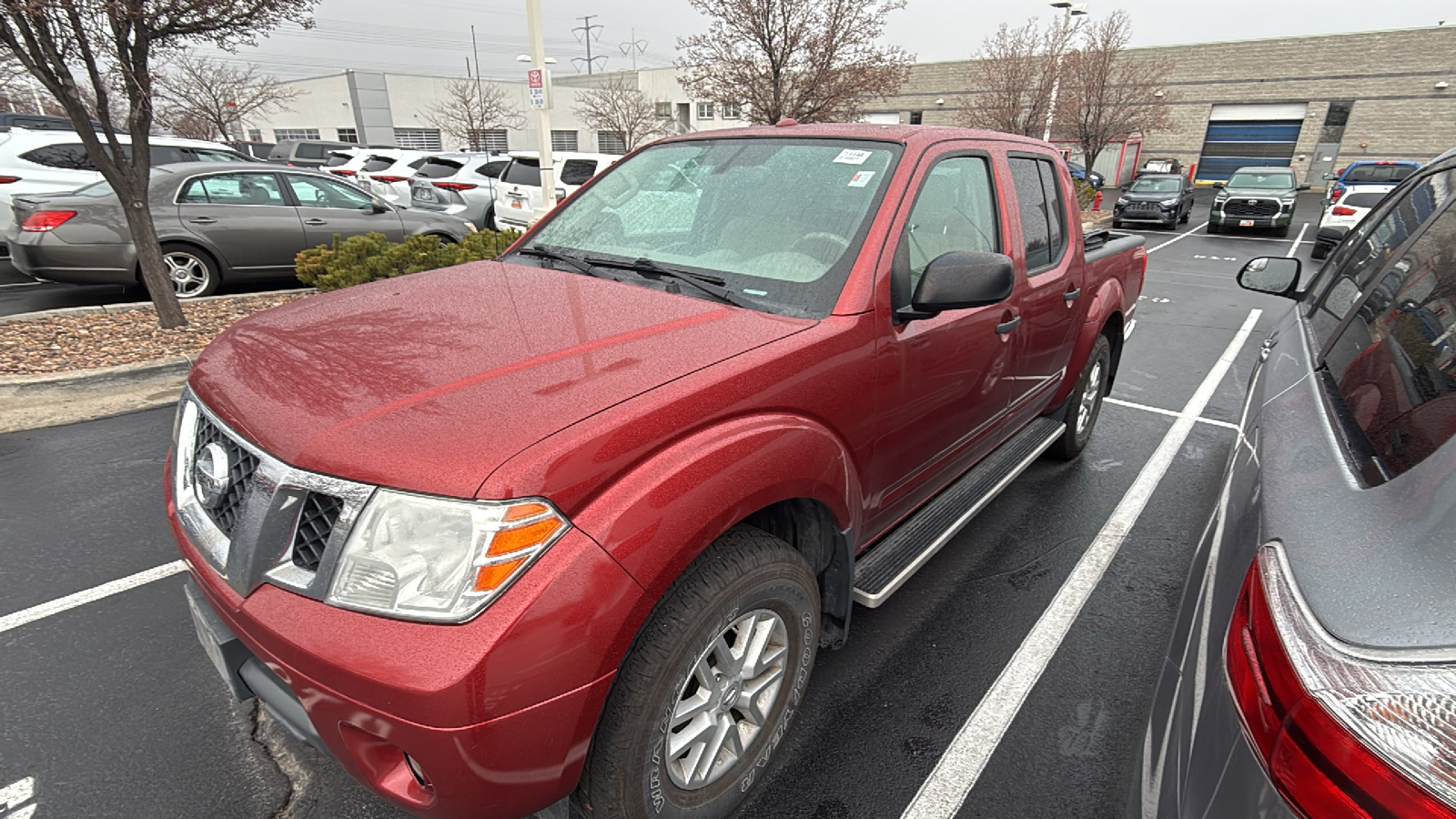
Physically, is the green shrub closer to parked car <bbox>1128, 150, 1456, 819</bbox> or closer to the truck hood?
the truck hood

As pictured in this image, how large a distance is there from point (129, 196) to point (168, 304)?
0.92m

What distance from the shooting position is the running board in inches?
97.5

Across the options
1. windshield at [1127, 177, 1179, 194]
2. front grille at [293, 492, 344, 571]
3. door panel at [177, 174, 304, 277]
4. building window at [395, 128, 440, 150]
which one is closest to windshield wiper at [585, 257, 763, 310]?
front grille at [293, 492, 344, 571]

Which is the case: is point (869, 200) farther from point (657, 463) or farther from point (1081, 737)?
point (1081, 737)

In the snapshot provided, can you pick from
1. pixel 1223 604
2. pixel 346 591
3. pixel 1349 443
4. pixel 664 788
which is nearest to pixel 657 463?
pixel 346 591

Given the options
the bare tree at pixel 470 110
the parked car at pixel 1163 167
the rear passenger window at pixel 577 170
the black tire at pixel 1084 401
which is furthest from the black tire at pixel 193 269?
the parked car at pixel 1163 167

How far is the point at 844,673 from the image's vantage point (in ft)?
8.92

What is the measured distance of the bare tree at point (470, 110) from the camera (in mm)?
40531

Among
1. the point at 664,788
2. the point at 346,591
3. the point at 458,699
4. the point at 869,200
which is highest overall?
the point at 869,200

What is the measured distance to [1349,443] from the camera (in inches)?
58.5

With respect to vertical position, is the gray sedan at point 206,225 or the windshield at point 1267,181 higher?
the gray sedan at point 206,225

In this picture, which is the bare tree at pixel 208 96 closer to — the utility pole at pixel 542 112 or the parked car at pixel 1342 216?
the utility pole at pixel 542 112

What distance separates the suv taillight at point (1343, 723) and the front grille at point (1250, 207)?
23.1 meters

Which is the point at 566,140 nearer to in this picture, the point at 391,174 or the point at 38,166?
the point at 391,174
